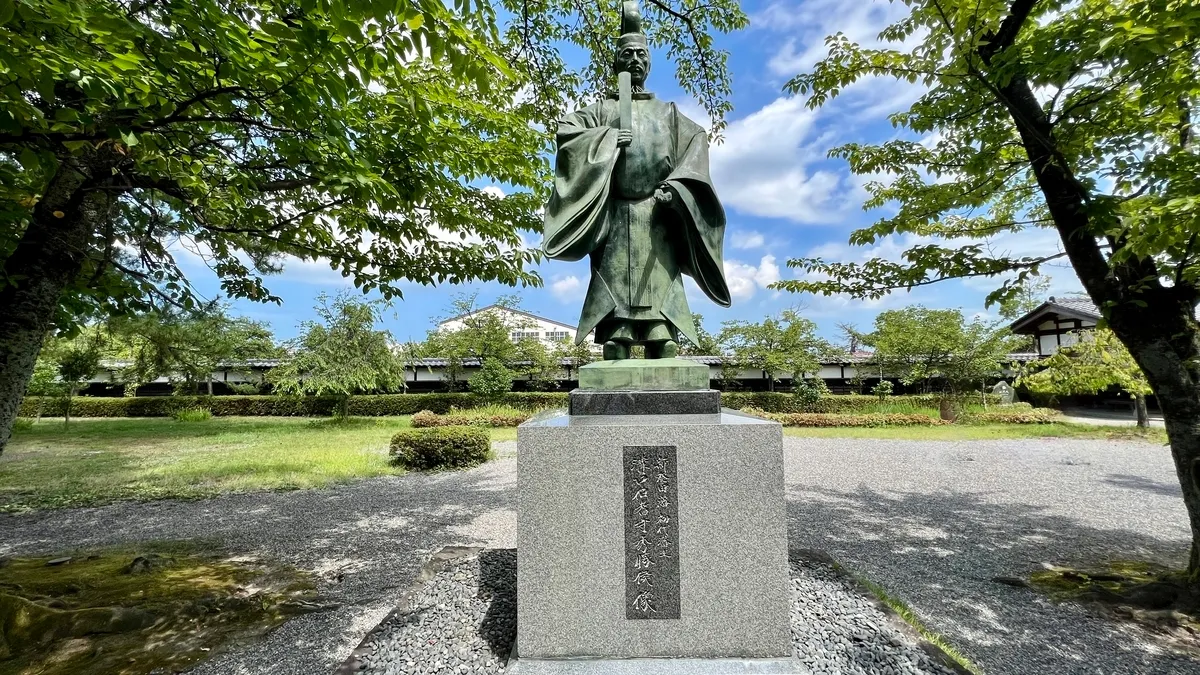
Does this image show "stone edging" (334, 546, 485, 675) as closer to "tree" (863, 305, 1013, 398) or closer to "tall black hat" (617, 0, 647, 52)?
"tall black hat" (617, 0, 647, 52)

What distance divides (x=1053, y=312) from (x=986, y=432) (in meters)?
11.3

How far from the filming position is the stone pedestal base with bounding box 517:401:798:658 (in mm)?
2777

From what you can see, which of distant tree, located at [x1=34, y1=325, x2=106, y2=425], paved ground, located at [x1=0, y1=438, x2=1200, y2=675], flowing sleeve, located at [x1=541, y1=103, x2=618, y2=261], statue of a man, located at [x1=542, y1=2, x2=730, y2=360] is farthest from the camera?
distant tree, located at [x1=34, y1=325, x2=106, y2=425]

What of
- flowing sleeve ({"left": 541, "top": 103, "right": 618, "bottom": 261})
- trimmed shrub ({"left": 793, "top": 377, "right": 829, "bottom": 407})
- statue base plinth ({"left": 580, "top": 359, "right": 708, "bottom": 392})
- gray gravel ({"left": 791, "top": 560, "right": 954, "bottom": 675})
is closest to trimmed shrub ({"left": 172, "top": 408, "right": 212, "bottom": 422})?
trimmed shrub ({"left": 793, "top": 377, "right": 829, "bottom": 407})

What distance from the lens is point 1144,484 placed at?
9.59 metres

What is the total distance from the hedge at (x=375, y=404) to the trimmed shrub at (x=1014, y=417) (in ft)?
7.45

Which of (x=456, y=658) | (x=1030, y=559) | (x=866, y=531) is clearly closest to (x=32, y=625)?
(x=456, y=658)

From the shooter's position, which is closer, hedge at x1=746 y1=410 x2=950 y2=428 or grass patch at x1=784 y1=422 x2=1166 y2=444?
grass patch at x1=784 y1=422 x2=1166 y2=444

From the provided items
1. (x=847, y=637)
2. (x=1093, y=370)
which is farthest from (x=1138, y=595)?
(x=1093, y=370)

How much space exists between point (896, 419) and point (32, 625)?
21.5 m

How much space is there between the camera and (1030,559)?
5.91 m

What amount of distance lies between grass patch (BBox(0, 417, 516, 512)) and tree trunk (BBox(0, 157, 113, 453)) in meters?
5.59

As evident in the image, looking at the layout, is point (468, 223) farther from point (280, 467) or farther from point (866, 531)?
point (280, 467)

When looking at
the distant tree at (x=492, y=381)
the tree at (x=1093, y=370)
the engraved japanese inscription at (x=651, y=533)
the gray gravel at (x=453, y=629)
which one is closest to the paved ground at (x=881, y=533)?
the gray gravel at (x=453, y=629)
